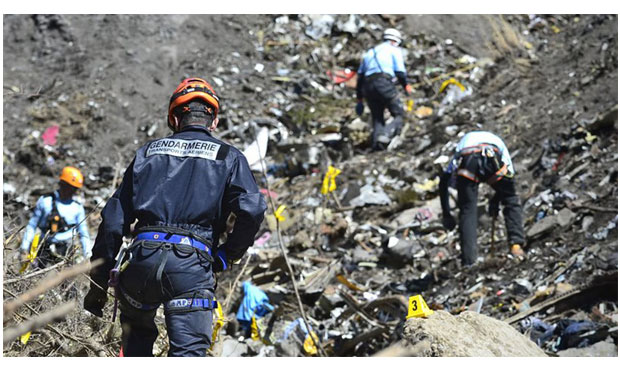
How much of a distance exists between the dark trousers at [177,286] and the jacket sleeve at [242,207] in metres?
0.16

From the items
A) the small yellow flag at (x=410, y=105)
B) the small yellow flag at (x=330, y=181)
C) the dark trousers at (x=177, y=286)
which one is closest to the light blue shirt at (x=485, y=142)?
the small yellow flag at (x=330, y=181)

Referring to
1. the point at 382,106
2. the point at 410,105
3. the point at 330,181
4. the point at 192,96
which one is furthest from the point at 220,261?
the point at 410,105

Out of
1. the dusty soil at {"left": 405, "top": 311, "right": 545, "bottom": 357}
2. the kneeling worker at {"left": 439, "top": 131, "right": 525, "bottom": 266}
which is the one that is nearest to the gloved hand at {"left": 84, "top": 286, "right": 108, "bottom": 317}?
the dusty soil at {"left": 405, "top": 311, "right": 545, "bottom": 357}

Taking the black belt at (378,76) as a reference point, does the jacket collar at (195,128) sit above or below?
above

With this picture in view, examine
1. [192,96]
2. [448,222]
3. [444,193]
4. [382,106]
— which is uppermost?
[192,96]

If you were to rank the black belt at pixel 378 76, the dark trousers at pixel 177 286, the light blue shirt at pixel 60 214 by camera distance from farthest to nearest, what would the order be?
the black belt at pixel 378 76, the light blue shirt at pixel 60 214, the dark trousers at pixel 177 286

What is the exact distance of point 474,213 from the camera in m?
6.42

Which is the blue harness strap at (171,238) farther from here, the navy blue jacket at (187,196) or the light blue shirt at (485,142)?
the light blue shirt at (485,142)

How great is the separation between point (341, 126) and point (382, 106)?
50.5 inches

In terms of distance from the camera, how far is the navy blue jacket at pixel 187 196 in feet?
9.86

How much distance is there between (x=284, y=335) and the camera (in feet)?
18.3

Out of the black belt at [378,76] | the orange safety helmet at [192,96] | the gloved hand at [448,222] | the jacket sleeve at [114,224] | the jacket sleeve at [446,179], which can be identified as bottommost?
the gloved hand at [448,222]

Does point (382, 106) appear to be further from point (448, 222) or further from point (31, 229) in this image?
point (31, 229)

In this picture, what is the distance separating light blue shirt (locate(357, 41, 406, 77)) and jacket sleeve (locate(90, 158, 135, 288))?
6.73m
